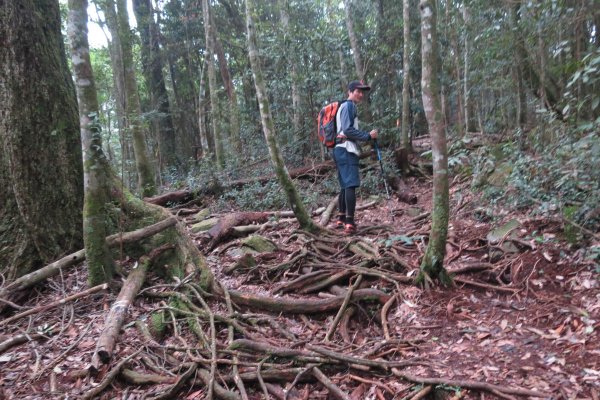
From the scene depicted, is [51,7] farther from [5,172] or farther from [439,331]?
[439,331]

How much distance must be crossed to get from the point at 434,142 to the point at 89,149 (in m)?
3.68

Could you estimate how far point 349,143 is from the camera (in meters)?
6.66

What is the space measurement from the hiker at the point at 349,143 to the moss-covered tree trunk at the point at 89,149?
3.59 metres

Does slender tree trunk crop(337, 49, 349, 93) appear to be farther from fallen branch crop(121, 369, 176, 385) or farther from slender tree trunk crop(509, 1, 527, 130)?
fallen branch crop(121, 369, 176, 385)

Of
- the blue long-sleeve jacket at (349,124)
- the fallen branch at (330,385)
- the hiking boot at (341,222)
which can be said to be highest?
the blue long-sleeve jacket at (349,124)

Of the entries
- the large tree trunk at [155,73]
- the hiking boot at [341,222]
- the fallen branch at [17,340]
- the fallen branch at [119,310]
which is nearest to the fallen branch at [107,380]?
the fallen branch at [119,310]

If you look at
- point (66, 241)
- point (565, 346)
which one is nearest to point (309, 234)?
point (66, 241)

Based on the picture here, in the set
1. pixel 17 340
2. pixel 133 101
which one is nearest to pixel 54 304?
pixel 17 340

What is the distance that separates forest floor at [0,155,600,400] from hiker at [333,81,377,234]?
1.09m

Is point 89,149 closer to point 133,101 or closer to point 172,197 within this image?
point 172,197

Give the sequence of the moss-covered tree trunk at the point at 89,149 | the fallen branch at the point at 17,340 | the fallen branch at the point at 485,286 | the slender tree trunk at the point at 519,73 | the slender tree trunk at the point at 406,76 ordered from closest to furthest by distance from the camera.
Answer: the fallen branch at the point at 17,340, the fallen branch at the point at 485,286, the moss-covered tree trunk at the point at 89,149, the slender tree trunk at the point at 519,73, the slender tree trunk at the point at 406,76

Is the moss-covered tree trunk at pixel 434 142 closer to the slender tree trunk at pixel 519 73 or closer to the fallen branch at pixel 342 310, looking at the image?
the fallen branch at pixel 342 310

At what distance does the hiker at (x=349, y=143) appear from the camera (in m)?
6.61

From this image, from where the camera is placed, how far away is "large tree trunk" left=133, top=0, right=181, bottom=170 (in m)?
17.4
